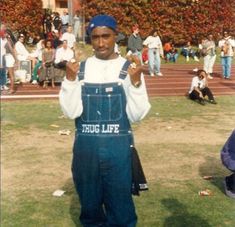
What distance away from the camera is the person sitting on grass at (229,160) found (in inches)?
240

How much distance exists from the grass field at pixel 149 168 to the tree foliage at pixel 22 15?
22.2 ft

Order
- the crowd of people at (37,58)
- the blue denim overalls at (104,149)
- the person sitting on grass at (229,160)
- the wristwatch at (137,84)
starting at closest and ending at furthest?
the wristwatch at (137,84), the blue denim overalls at (104,149), the person sitting on grass at (229,160), the crowd of people at (37,58)

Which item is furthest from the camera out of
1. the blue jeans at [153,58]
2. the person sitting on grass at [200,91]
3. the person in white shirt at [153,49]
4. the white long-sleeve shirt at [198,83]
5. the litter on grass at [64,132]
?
the blue jeans at [153,58]


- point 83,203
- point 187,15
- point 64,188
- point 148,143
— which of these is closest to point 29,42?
point 187,15

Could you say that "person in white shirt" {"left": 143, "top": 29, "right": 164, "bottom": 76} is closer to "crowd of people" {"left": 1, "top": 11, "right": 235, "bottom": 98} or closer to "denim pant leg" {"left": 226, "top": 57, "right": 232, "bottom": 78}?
"crowd of people" {"left": 1, "top": 11, "right": 235, "bottom": 98}

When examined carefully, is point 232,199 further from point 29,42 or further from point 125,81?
point 29,42

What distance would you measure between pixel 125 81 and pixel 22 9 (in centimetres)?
1585

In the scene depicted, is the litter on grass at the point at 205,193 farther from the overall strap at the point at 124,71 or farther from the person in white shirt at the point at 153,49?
the person in white shirt at the point at 153,49

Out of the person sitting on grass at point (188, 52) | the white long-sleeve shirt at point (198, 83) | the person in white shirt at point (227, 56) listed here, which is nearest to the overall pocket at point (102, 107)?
the white long-sleeve shirt at point (198, 83)

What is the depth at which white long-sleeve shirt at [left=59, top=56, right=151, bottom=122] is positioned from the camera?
388cm

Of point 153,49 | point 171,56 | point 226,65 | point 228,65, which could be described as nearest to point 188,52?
point 171,56

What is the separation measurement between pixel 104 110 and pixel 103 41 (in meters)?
0.54

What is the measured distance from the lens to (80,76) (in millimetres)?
3996

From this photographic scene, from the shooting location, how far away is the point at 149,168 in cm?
745
